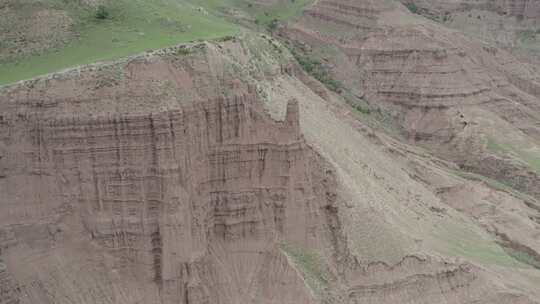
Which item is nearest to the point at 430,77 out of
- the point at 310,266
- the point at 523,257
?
the point at 523,257

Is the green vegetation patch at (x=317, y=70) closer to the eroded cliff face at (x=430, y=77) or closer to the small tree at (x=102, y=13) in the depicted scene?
the eroded cliff face at (x=430, y=77)

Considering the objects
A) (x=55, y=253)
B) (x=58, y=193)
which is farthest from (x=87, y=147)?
(x=55, y=253)

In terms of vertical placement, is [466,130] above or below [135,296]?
below

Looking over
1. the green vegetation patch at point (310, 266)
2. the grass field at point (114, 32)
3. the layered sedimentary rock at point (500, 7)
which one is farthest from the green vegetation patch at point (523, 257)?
the layered sedimentary rock at point (500, 7)

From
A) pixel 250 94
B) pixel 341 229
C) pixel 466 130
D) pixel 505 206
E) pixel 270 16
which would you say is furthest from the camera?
pixel 270 16

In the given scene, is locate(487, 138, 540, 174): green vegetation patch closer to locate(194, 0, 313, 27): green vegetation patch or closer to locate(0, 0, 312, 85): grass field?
locate(194, 0, 313, 27): green vegetation patch

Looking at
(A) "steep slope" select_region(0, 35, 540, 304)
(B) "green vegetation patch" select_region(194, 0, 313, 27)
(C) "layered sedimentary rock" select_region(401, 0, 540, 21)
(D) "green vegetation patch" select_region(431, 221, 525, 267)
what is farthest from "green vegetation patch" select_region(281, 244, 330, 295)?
(C) "layered sedimentary rock" select_region(401, 0, 540, 21)

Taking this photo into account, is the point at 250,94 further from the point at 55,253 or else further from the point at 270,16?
the point at 270,16
